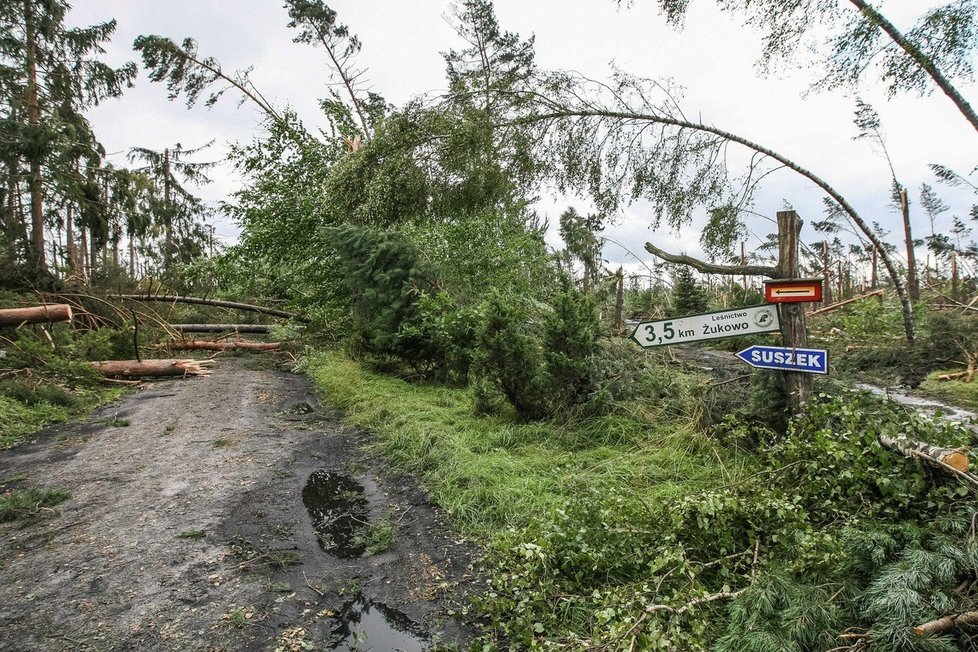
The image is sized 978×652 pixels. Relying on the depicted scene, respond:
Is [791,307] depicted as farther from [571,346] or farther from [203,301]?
[203,301]

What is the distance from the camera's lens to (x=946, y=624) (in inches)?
71.8

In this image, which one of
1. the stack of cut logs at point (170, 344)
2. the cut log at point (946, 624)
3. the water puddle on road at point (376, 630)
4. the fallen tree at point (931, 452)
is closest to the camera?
the cut log at point (946, 624)

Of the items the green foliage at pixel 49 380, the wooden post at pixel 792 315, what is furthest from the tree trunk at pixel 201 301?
the wooden post at pixel 792 315

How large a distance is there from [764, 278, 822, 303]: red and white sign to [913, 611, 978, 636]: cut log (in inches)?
97.4

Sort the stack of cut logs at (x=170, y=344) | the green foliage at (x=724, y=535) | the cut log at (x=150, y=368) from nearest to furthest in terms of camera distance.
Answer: the green foliage at (x=724, y=535)
the stack of cut logs at (x=170, y=344)
the cut log at (x=150, y=368)

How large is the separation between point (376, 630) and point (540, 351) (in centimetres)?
363

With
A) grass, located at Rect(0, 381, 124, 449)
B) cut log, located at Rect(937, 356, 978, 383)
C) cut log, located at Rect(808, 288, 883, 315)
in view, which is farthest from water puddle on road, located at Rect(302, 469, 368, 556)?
cut log, located at Rect(808, 288, 883, 315)

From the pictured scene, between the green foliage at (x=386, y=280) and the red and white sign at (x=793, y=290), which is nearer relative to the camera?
the red and white sign at (x=793, y=290)

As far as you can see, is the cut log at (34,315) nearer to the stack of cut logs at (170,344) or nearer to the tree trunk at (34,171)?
the stack of cut logs at (170,344)

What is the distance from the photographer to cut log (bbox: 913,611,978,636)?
181 centimetres

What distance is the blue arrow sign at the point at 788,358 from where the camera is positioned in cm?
383

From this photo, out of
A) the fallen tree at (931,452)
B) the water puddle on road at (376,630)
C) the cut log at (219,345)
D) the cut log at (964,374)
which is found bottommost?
the water puddle on road at (376,630)

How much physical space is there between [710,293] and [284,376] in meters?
12.4

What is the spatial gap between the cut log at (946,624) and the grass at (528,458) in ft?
5.27
